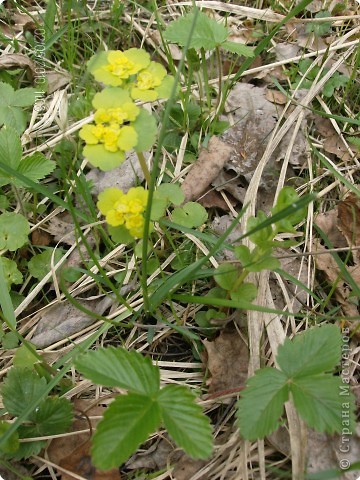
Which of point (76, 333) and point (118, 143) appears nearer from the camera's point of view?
point (118, 143)

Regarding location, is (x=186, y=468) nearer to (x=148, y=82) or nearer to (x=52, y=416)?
(x=52, y=416)

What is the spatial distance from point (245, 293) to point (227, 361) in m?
0.26

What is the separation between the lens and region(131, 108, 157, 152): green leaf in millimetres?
1462

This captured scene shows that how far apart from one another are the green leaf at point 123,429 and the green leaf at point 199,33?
60.5 inches

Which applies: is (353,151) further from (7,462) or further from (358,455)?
(7,462)

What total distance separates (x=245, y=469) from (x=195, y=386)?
1.08ft

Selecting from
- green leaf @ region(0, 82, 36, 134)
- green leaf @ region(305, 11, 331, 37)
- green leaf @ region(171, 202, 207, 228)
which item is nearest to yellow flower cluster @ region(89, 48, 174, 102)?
green leaf @ region(171, 202, 207, 228)

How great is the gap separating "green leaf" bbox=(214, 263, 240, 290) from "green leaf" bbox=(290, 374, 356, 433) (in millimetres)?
422

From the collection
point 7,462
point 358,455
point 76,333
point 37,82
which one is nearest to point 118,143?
point 76,333

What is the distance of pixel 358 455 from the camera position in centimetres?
167

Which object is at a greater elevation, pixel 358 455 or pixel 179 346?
pixel 179 346

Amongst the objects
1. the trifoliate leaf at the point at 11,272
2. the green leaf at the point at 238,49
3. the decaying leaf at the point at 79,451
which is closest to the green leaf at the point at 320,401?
the decaying leaf at the point at 79,451

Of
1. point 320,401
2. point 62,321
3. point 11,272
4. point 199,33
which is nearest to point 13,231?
point 11,272

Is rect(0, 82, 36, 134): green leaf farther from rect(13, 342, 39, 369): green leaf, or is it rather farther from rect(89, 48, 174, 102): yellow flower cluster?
rect(13, 342, 39, 369): green leaf
